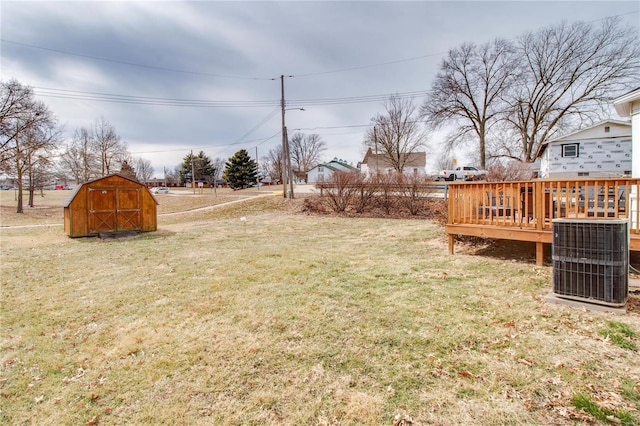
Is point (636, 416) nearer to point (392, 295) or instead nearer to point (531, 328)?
point (531, 328)

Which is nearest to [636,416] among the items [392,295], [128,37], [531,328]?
[531,328]

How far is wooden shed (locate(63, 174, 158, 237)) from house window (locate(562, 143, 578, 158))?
90.2ft

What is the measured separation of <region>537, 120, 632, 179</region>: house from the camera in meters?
21.4

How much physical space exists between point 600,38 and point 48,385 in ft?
119

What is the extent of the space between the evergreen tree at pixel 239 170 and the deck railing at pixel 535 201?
45384mm

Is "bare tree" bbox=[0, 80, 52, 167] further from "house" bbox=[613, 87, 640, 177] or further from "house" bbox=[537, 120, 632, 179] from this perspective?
"house" bbox=[537, 120, 632, 179]

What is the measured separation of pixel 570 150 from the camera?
2295 centimetres

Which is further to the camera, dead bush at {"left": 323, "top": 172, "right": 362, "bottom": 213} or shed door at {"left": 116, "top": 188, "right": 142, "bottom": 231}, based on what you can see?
dead bush at {"left": 323, "top": 172, "right": 362, "bottom": 213}

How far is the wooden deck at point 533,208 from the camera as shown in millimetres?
4984

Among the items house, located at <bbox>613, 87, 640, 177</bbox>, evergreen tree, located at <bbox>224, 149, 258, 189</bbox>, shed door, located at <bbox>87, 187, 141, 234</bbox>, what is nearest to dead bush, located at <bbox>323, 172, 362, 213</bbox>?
shed door, located at <bbox>87, 187, 141, 234</bbox>

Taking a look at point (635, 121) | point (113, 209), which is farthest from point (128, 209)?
point (635, 121)

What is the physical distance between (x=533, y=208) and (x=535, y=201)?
0.61 ft

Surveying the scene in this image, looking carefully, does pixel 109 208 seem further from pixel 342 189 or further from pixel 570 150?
pixel 570 150

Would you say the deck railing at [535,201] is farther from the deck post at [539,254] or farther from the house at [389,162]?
the house at [389,162]
